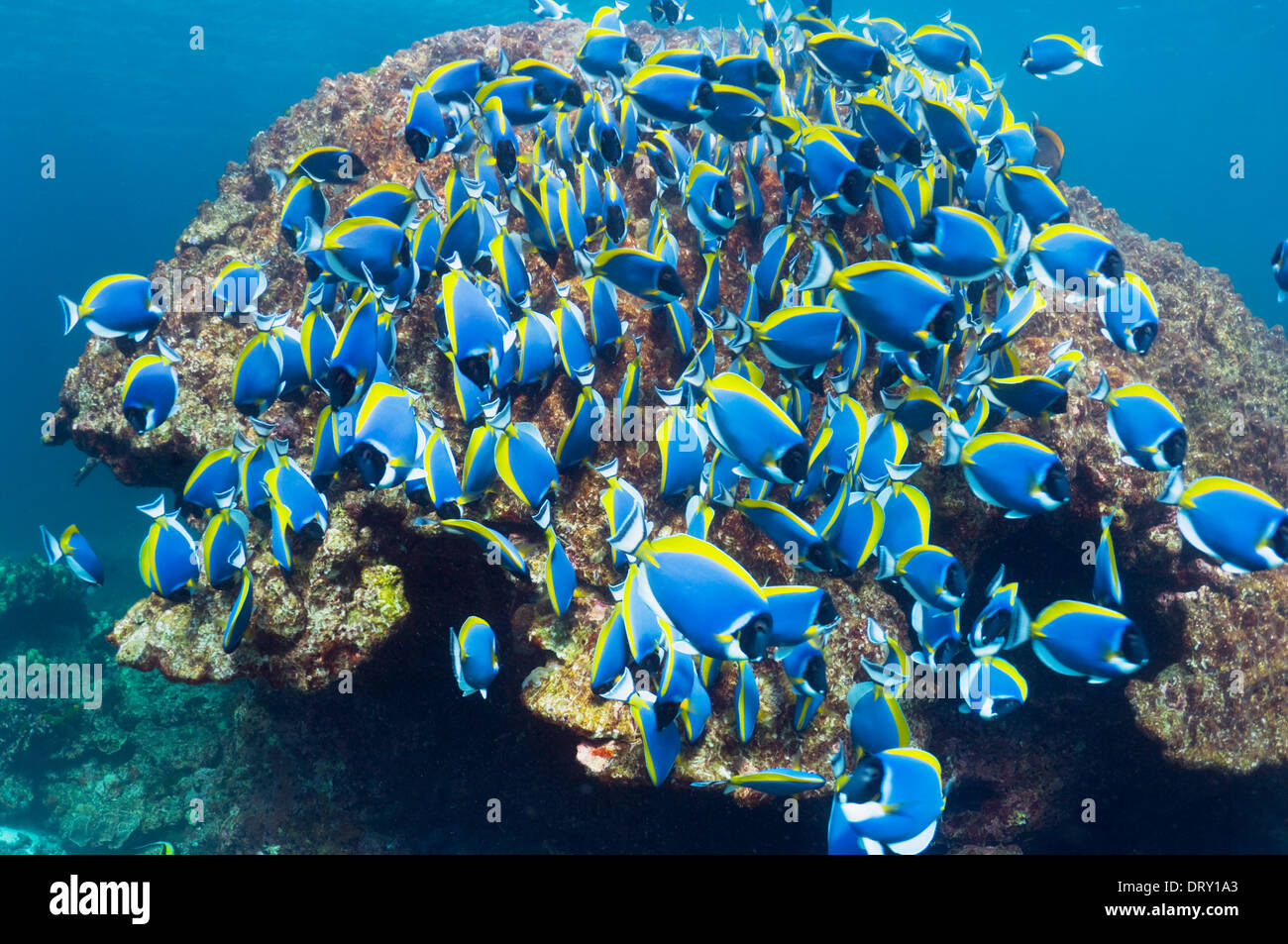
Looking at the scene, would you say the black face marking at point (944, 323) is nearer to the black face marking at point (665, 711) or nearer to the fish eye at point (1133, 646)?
the fish eye at point (1133, 646)

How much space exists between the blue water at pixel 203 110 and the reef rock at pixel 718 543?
15.0 metres

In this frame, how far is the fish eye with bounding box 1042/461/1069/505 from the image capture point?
2.75 meters

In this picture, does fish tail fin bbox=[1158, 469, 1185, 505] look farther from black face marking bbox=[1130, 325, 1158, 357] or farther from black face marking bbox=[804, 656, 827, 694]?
black face marking bbox=[804, 656, 827, 694]

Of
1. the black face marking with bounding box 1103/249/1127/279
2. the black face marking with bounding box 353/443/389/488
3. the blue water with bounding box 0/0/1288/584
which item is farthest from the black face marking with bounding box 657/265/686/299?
the blue water with bounding box 0/0/1288/584

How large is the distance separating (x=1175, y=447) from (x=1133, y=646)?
949mm

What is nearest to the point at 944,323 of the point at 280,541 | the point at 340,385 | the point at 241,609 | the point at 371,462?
the point at 371,462

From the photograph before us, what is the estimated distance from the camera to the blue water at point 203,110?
29719 millimetres

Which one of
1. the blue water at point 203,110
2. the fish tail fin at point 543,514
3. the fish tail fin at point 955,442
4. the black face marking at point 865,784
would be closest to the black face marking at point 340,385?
the fish tail fin at point 543,514

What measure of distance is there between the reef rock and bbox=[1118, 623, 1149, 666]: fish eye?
1.46 metres

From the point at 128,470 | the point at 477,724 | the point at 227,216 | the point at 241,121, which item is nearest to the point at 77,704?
the point at 128,470

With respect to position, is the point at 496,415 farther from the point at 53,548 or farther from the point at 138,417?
the point at 53,548

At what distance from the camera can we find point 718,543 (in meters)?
3.77
